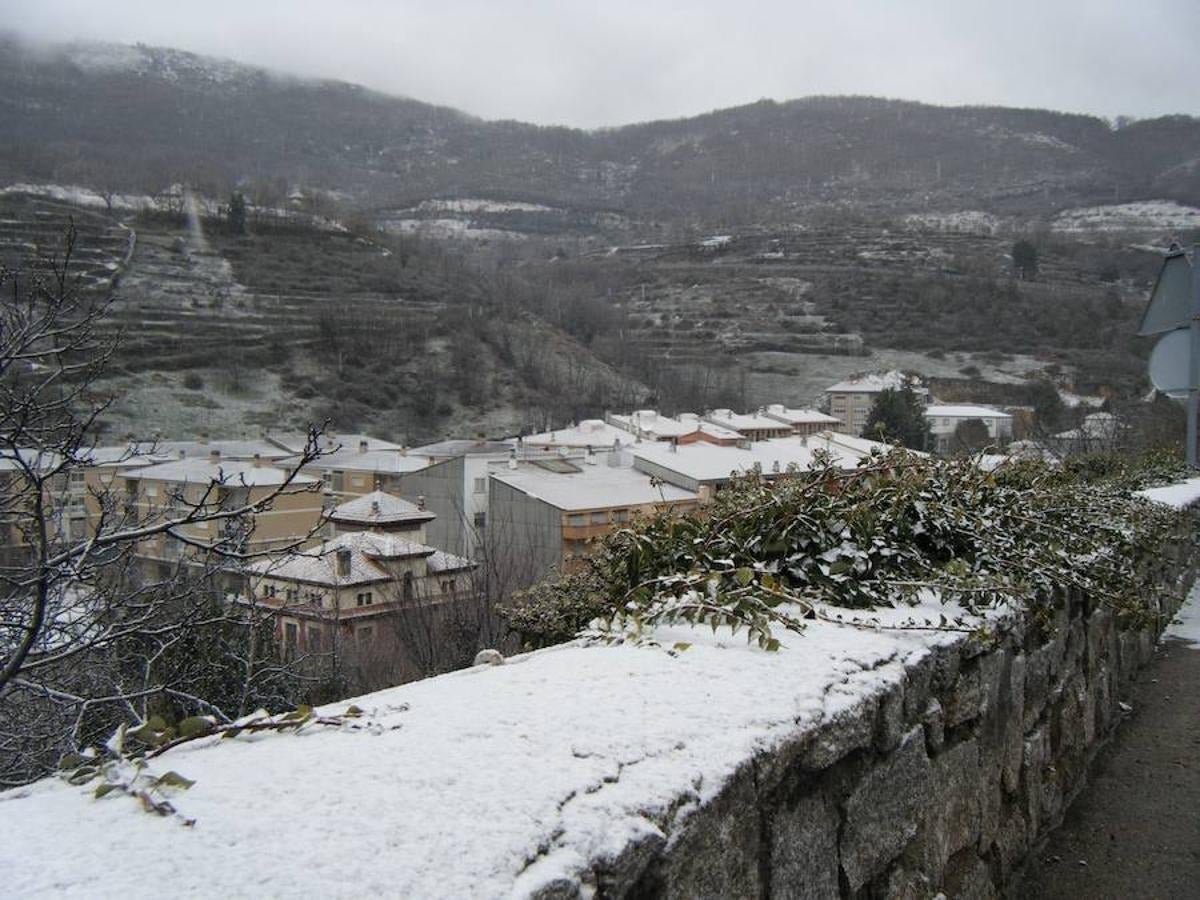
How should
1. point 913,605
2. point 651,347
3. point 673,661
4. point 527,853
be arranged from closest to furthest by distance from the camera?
1. point 527,853
2. point 673,661
3. point 913,605
4. point 651,347

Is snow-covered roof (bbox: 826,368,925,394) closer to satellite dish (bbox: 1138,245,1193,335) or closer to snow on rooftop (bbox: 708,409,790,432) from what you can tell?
snow on rooftop (bbox: 708,409,790,432)

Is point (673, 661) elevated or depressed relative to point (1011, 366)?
elevated

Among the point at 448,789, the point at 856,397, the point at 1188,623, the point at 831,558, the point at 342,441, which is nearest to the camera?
the point at 448,789

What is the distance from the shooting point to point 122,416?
143 ft

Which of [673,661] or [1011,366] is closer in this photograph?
[673,661]

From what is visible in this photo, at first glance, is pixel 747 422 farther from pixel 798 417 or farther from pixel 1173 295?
pixel 1173 295

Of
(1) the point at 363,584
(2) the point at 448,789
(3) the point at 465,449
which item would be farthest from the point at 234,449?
(2) the point at 448,789

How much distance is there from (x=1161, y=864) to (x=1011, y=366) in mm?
68313

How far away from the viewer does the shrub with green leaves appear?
2.62 meters

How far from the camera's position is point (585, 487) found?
85.7ft

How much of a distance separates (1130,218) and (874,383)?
6353cm

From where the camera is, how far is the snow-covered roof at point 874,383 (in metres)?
56.1

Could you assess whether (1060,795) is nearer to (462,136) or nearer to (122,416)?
(122,416)

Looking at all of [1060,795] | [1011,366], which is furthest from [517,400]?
[1060,795]
